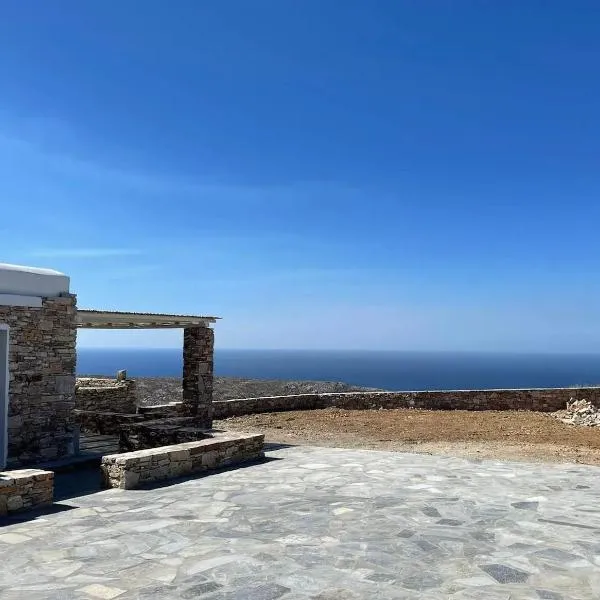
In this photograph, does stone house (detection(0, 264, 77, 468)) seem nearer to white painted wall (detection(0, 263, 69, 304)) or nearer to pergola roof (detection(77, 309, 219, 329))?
white painted wall (detection(0, 263, 69, 304))

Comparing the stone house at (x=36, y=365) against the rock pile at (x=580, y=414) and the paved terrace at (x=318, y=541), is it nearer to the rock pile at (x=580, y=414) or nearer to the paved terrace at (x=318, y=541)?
the paved terrace at (x=318, y=541)

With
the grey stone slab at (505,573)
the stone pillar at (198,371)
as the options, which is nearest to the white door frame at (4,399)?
the stone pillar at (198,371)

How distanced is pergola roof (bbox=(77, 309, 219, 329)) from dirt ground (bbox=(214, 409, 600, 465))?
3.43m

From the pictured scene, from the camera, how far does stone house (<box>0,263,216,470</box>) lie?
11.6 meters

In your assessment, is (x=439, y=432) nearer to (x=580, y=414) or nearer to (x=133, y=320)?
(x=580, y=414)

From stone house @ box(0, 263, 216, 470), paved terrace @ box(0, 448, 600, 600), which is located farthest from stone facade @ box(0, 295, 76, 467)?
paved terrace @ box(0, 448, 600, 600)

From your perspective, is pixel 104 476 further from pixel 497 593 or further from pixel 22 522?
pixel 497 593

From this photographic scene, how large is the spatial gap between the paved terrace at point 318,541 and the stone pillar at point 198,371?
6940mm

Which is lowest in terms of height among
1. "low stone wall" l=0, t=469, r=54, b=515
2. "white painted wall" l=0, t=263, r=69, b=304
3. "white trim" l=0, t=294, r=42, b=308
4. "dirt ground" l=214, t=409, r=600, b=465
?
"dirt ground" l=214, t=409, r=600, b=465

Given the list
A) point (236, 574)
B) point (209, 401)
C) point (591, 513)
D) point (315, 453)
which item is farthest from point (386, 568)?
point (209, 401)

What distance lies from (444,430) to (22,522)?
12490mm

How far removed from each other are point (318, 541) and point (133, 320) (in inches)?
362

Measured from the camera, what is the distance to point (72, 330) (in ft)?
42.5

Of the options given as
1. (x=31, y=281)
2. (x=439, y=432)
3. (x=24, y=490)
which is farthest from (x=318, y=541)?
(x=439, y=432)
